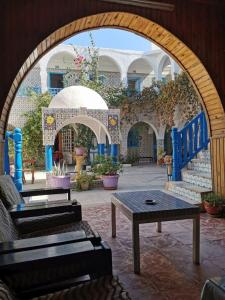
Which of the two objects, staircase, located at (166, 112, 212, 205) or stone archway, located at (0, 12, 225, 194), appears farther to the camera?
staircase, located at (166, 112, 212, 205)

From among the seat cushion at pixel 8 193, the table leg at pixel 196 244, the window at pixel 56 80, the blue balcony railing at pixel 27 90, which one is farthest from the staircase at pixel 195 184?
the window at pixel 56 80

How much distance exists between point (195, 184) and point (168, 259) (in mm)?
2965

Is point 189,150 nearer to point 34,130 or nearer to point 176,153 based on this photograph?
point 176,153

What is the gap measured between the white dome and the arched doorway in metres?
6.32

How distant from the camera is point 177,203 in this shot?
3047 millimetres

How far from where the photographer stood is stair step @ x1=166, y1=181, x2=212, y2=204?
495 centimetres

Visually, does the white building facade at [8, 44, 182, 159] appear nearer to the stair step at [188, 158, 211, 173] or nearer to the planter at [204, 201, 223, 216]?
the stair step at [188, 158, 211, 173]

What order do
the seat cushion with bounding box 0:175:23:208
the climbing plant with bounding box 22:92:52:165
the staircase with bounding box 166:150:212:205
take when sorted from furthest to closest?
the climbing plant with bounding box 22:92:52:165, the staircase with bounding box 166:150:212:205, the seat cushion with bounding box 0:175:23:208

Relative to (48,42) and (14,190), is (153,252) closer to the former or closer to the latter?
(14,190)

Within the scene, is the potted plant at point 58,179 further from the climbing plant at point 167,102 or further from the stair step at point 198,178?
the climbing plant at point 167,102

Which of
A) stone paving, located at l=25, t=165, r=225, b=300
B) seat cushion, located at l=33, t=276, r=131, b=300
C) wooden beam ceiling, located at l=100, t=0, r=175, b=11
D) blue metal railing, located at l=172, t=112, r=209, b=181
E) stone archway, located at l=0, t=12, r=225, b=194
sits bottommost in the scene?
stone paving, located at l=25, t=165, r=225, b=300

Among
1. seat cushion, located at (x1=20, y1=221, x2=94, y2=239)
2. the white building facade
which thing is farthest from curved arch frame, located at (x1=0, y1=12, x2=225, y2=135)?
the white building facade

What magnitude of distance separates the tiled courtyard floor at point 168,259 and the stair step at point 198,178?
1.00 metres

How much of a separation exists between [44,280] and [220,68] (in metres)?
4.07
